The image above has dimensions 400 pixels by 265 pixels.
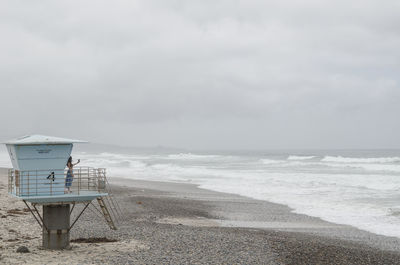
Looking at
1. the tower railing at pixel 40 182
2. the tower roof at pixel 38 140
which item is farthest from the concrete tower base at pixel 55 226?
the tower roof at pixel 38 140

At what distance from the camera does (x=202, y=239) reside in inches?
679

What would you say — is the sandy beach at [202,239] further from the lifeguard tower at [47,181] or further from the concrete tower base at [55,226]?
the lifeguard tower at [47,181]

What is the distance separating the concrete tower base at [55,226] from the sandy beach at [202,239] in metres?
0.34

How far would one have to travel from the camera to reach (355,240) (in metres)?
18.9

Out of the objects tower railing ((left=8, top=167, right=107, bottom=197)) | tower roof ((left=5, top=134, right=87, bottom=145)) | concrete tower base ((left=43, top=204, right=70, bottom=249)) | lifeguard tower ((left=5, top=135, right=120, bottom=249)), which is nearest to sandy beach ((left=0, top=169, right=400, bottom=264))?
concrete tower base ((left=43, top=204, right=70, bottom=249))

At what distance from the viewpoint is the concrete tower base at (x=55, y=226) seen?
49.8ft

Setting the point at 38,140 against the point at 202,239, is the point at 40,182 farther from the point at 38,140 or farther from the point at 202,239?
the point at 202,239

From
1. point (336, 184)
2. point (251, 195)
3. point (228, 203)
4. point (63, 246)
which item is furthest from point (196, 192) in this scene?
point (63, 246)

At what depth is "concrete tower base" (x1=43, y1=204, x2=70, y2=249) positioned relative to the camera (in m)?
15.2

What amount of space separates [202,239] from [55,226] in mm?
4999

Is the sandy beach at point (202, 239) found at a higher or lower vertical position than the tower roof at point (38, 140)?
lower

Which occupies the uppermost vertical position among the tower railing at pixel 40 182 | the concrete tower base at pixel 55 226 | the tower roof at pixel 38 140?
the tower roof at pixel 38 140

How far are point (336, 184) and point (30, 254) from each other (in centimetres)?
3199

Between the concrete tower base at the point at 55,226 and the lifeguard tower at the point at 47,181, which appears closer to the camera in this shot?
the lifeguard tower at the point at 47,181
